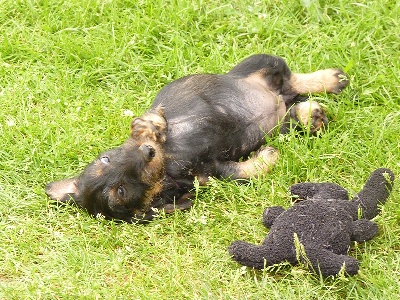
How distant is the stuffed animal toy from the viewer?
4.21 meters

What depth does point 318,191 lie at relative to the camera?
4.72 meters

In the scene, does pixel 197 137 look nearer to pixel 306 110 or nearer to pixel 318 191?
pixel 306 110

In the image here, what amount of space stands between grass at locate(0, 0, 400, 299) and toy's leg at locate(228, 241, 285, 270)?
0.08 m

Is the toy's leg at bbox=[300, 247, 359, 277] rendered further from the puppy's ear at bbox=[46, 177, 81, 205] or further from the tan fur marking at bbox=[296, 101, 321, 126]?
the puppy's ear at bbox=[46, 177, 81, 205]

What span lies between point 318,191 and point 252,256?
675 mm

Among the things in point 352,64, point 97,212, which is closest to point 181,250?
point 97,212

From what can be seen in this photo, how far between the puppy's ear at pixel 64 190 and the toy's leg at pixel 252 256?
53.7 inches

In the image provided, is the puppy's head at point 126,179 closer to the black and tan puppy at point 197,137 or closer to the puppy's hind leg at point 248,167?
the black and tan puppy at point 197,137

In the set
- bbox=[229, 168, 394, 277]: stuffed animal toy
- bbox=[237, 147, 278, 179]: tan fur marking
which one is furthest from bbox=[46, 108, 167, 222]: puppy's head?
bbox=[229, 168, 394, 277]: stuffed animal toy

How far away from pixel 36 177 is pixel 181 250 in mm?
1457

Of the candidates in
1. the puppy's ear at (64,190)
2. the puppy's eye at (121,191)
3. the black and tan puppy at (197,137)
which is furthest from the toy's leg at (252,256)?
the puppy's ear at (64,190)

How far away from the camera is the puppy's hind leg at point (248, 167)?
526 centimetres

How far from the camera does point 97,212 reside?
513 cm

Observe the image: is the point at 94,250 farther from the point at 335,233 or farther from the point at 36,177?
the point at 335,233
